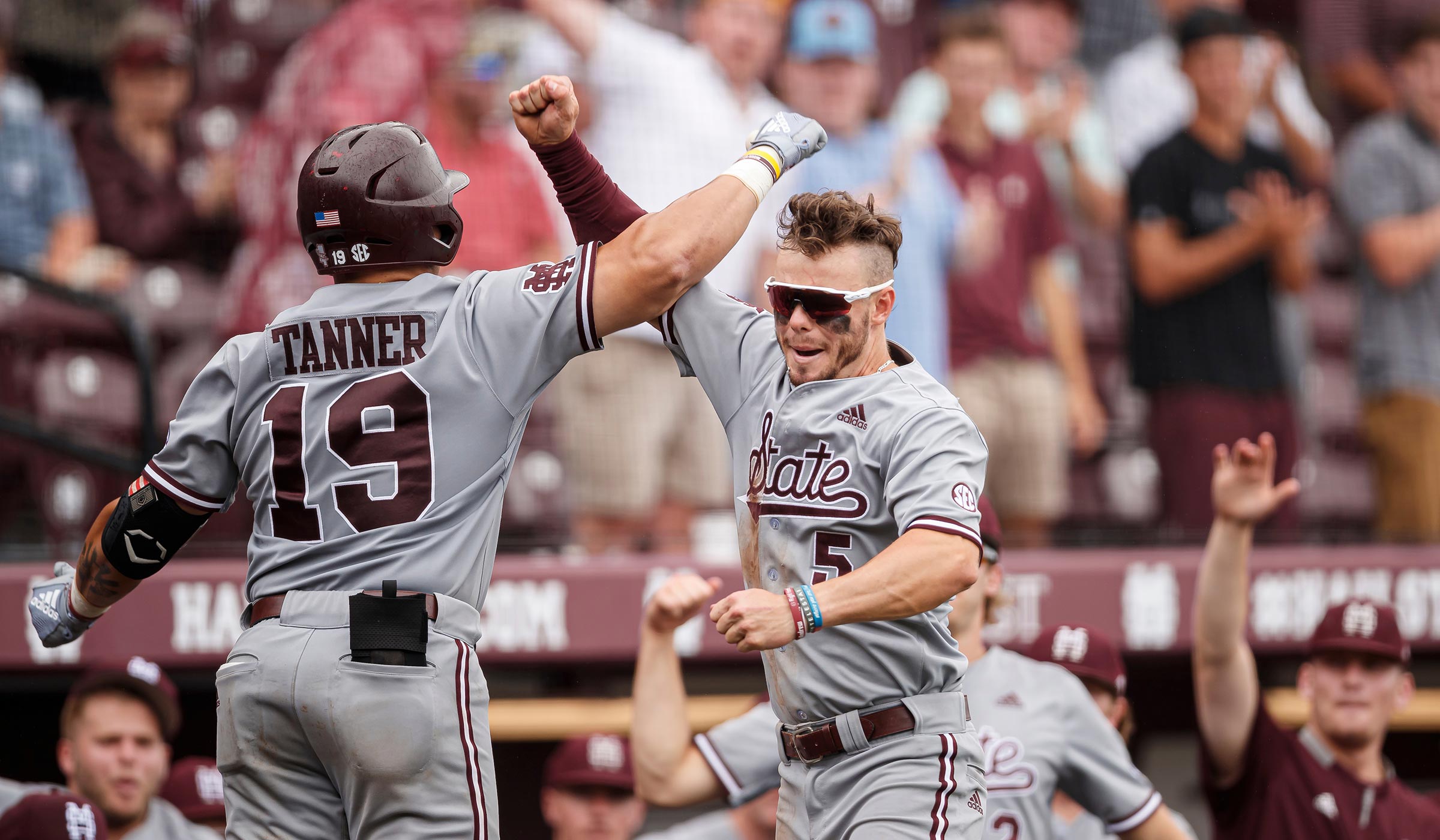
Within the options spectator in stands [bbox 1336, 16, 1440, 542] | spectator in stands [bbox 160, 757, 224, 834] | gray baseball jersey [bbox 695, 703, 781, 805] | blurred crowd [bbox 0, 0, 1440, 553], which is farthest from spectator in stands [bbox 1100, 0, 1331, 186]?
spectator in stands [bbox 160, 757, 224, 834]

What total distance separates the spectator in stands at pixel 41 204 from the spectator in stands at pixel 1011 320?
3435 millimetres

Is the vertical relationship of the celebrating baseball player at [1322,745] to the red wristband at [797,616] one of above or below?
below

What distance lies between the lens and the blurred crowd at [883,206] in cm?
588

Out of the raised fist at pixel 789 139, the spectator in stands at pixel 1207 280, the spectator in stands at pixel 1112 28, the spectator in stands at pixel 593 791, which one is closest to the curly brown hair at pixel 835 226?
the raised fist at pixel 789 139

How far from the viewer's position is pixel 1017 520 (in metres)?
6.31

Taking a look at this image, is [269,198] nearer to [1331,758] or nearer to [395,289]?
[395,289]

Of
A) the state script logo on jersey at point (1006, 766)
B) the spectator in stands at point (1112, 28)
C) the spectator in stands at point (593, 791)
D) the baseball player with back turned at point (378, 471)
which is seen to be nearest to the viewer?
the baseball player with back turned at point (378, 471)

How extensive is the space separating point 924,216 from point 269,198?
259cm

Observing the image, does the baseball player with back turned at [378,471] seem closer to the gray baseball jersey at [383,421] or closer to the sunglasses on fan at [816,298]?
the gray baseball jersey at [383,421]

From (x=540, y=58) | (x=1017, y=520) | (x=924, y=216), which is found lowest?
(x=1017, y=520)

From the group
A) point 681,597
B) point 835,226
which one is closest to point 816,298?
point 835,226

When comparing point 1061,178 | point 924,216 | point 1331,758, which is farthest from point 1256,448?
point 1061,178

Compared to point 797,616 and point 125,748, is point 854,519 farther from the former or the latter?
point 125,748

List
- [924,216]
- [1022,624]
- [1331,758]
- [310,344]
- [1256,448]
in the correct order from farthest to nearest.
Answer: [924,216] < [1022,624] < [1331,758] < [1256,448] < [310,344]
